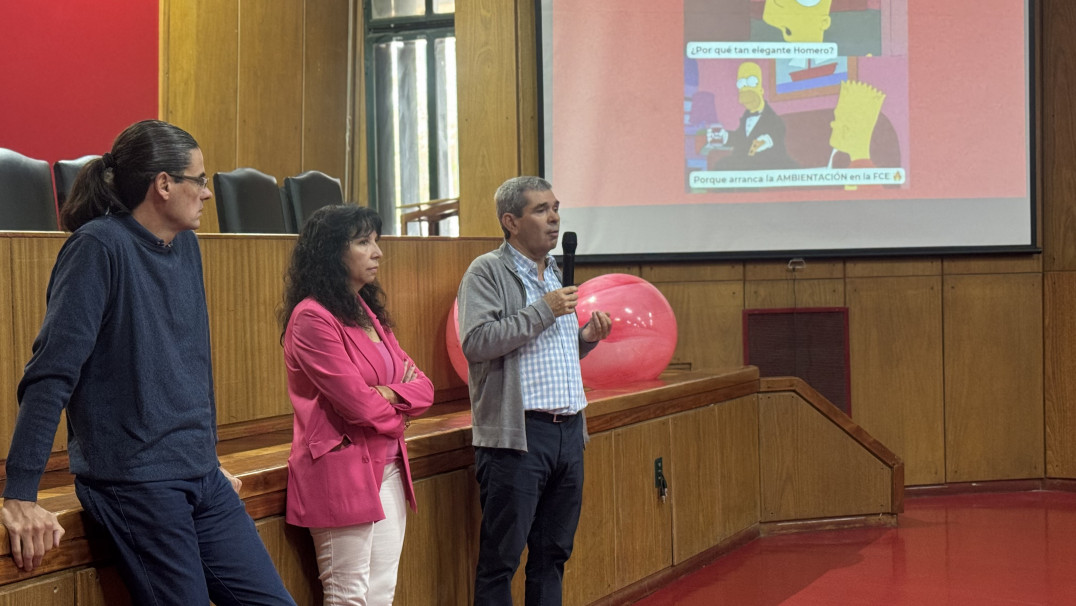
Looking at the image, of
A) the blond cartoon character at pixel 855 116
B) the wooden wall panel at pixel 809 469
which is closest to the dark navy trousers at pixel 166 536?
the wooden wall panel at pixel 809 469

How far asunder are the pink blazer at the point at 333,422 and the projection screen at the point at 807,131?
3120mm

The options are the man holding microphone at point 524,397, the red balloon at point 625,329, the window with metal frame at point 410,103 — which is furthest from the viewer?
the window with metal frame at point 410,103

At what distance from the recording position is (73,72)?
551 cm

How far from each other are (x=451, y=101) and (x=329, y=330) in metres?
6.66

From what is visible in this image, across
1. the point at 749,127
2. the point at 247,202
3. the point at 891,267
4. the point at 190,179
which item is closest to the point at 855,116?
the point at 749,127

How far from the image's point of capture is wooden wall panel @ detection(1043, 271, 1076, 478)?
5777 millimetres

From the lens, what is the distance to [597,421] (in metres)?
3.74

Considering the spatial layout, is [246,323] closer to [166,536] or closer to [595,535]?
[595,535]

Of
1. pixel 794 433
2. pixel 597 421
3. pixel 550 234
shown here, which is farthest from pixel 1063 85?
pixel 550 234

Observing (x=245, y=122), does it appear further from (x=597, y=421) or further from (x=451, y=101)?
(x=597, y=421)

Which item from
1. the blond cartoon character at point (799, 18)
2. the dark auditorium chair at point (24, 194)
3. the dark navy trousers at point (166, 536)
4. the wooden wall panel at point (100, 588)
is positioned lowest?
the wooden wall panel at point (100, 588)

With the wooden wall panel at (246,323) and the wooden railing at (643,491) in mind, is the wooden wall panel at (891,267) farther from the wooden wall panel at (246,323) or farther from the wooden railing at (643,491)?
the wooden wall panel at (246,323)

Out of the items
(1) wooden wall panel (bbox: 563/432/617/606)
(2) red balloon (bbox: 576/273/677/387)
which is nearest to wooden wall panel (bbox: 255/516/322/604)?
(1) wooden wall panel (bbox: 563/432/617/606)

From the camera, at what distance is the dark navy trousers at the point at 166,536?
5.85 feet
